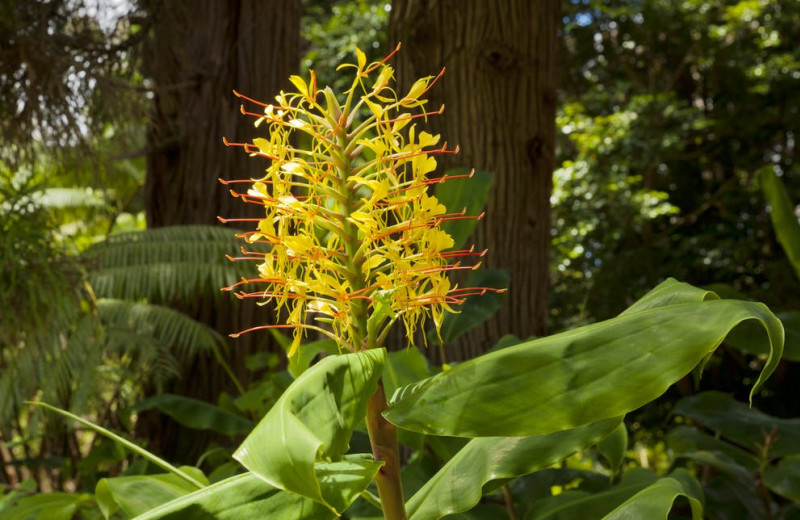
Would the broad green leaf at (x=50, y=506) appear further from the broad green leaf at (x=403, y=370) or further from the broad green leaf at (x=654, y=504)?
the broad green leaf at (x=654, y=504)

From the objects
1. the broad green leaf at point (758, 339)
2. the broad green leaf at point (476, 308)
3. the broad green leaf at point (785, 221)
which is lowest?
the broad green leaf at point (758, 339)

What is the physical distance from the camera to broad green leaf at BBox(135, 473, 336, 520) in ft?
2.30

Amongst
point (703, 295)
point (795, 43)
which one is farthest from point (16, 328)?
point (795, 43)

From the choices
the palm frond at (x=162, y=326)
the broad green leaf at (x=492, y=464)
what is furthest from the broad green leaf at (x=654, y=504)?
the palm frond at (x=162, y=326)

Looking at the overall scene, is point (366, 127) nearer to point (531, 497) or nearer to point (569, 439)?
point (569, 439)

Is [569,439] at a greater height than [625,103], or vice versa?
[625,103]

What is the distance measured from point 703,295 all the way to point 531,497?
723mm

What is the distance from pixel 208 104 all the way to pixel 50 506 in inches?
87.5

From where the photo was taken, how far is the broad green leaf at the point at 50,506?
1169 millimetres

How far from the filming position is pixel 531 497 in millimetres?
1376

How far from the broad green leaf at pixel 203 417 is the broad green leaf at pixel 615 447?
78 cm

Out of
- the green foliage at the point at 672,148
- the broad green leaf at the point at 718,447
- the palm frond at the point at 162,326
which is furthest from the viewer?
the green foliage at the point at 672,148

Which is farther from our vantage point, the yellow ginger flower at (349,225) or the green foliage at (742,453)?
the green foliage at (742,453)

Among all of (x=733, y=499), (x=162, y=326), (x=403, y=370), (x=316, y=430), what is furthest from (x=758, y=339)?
Answer: (x=162, y=326)
